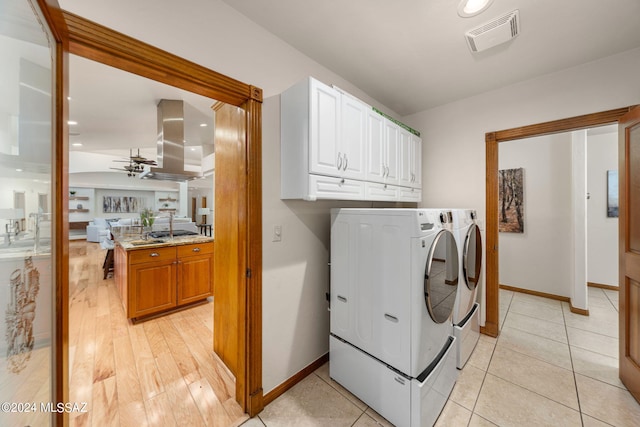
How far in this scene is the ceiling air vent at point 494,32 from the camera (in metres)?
1.57

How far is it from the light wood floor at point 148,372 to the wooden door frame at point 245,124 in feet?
1.00

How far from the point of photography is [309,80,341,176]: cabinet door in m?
1.54

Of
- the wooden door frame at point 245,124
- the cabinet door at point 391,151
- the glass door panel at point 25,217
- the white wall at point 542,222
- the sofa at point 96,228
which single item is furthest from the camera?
the sofa at point 96,228

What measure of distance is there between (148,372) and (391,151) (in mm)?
2874

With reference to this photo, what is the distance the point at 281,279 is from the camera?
179cm

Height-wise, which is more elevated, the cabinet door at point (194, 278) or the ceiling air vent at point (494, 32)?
the ceiling air vent at point (494, 32)

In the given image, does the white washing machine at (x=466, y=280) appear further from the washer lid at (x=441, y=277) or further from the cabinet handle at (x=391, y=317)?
the cabinet handle at (x=391, y=317)

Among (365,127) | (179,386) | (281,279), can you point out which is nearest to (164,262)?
(179,386)

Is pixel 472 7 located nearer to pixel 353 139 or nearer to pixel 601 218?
pixel 353 139

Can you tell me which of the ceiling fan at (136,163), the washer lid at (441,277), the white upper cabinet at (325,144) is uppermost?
the ceiling fan at (136,163)

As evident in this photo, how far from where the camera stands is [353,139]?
1.84 m

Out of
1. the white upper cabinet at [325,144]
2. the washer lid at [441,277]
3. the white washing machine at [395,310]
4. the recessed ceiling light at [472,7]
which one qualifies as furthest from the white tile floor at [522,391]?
the recessed ceiling light at [472,7]

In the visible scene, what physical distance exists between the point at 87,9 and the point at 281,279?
171cm

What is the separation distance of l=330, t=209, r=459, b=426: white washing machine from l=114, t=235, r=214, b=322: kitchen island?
2.25 metres
